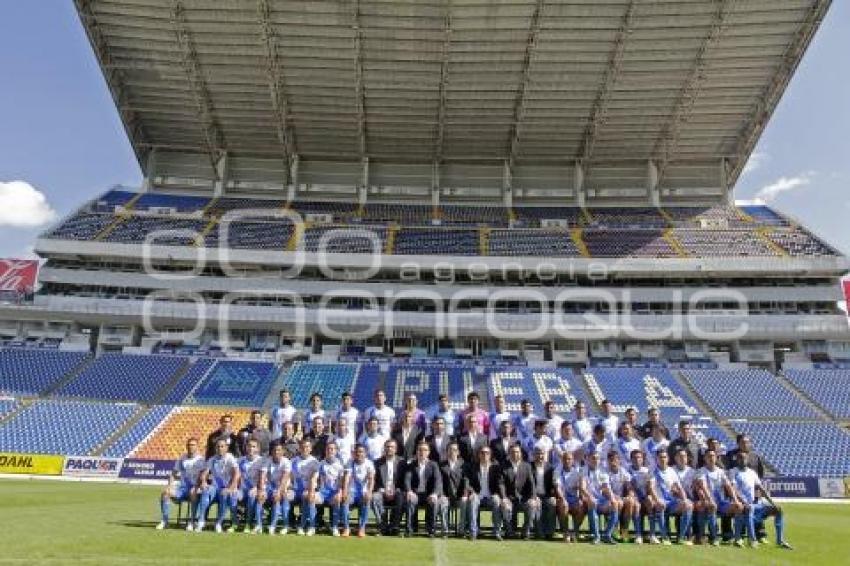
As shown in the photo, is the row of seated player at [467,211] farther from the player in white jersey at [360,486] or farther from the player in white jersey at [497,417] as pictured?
the player in white jersey at [360,486]

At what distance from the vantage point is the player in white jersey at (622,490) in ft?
33.6

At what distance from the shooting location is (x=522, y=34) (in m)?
35.1

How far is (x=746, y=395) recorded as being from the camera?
113ft

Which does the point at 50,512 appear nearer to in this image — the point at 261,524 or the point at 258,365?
the point at 261,524

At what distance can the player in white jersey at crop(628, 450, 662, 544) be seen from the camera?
33.5 ft

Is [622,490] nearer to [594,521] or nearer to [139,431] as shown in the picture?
[594,521]

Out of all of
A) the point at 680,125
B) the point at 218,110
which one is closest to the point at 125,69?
the point at 218,110

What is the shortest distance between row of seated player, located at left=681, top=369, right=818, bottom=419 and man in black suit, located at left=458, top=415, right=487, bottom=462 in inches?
1030

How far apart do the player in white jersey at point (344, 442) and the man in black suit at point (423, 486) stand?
A: 110 cm

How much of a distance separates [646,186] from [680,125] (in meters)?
6.51

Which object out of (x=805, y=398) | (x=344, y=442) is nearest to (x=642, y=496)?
(x=344, y=442)

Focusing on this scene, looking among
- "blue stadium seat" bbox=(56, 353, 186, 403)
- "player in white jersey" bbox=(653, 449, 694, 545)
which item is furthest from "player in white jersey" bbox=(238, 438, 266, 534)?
"blue stadium seat" bbox=(56, 353, 186, 403)

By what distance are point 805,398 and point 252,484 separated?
33.7m

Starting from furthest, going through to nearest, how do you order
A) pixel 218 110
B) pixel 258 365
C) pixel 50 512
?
pixel 218 110
pixel 258 365
pixel 50 512
